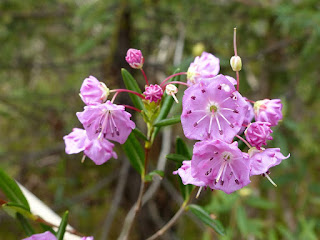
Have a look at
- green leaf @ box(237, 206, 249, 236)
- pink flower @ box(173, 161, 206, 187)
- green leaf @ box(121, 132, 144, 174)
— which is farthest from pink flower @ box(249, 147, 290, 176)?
green leaf @ box(237, 206, 249, 236)

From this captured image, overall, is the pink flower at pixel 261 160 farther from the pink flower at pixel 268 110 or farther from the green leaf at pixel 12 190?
the green leaf at pixel 12 190

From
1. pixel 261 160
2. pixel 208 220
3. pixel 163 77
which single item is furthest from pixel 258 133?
pixel 163 77

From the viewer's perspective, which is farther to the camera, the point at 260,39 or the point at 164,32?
the point at 164,32

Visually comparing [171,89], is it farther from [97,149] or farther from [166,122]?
[97,149]

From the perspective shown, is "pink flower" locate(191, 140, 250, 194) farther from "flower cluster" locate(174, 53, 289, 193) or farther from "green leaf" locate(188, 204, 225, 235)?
"green leaf" locate(188, 204, 225, 235)

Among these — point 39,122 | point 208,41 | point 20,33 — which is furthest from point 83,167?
point 208,41

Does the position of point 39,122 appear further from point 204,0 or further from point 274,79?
point 274,79
